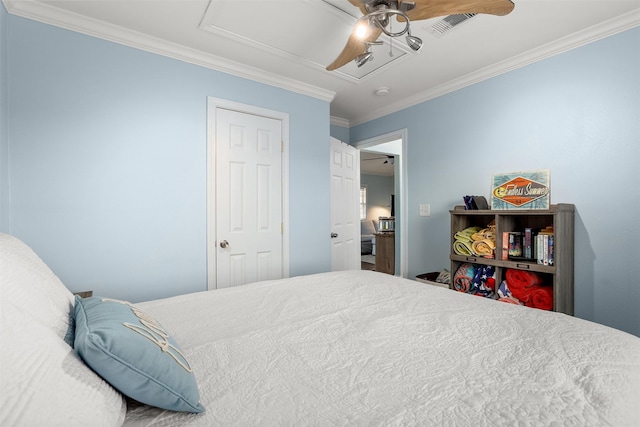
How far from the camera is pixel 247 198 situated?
2.71 meters

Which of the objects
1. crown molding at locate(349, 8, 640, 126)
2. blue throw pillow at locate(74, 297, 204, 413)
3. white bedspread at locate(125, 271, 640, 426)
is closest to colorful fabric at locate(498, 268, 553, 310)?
white bedspread at locate(125, 271, 640, 426)

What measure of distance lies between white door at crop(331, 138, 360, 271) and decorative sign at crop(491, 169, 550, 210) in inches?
65.2

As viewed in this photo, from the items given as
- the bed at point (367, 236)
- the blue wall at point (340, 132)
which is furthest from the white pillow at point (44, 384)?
the bed at point (367, 236)

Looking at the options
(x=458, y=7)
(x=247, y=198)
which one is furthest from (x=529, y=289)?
(x=247, y=198)

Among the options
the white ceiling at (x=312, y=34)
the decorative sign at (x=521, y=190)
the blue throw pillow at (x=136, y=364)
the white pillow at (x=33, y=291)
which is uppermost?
the white ceiling at (x=312, y=34)

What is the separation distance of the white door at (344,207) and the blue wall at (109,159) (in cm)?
142

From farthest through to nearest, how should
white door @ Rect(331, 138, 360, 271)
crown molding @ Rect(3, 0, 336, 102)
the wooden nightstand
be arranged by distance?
the wooden nightstand, white door @ Rect(331, 138, 360, 271), crown molding @ Rect(3, 0, 336, 102)

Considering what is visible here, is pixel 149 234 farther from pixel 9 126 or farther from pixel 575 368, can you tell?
pixel 575 368

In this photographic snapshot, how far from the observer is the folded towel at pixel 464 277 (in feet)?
8.38

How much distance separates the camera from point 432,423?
2.19 ft

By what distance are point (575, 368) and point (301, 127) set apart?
108 inches

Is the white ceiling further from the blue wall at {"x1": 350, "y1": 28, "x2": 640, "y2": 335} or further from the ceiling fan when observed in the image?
the ceiling fan

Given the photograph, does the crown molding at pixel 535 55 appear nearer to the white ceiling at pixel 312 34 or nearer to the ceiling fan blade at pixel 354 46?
the white ceiling at pixel 312 34

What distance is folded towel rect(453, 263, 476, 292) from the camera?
2553 mm
